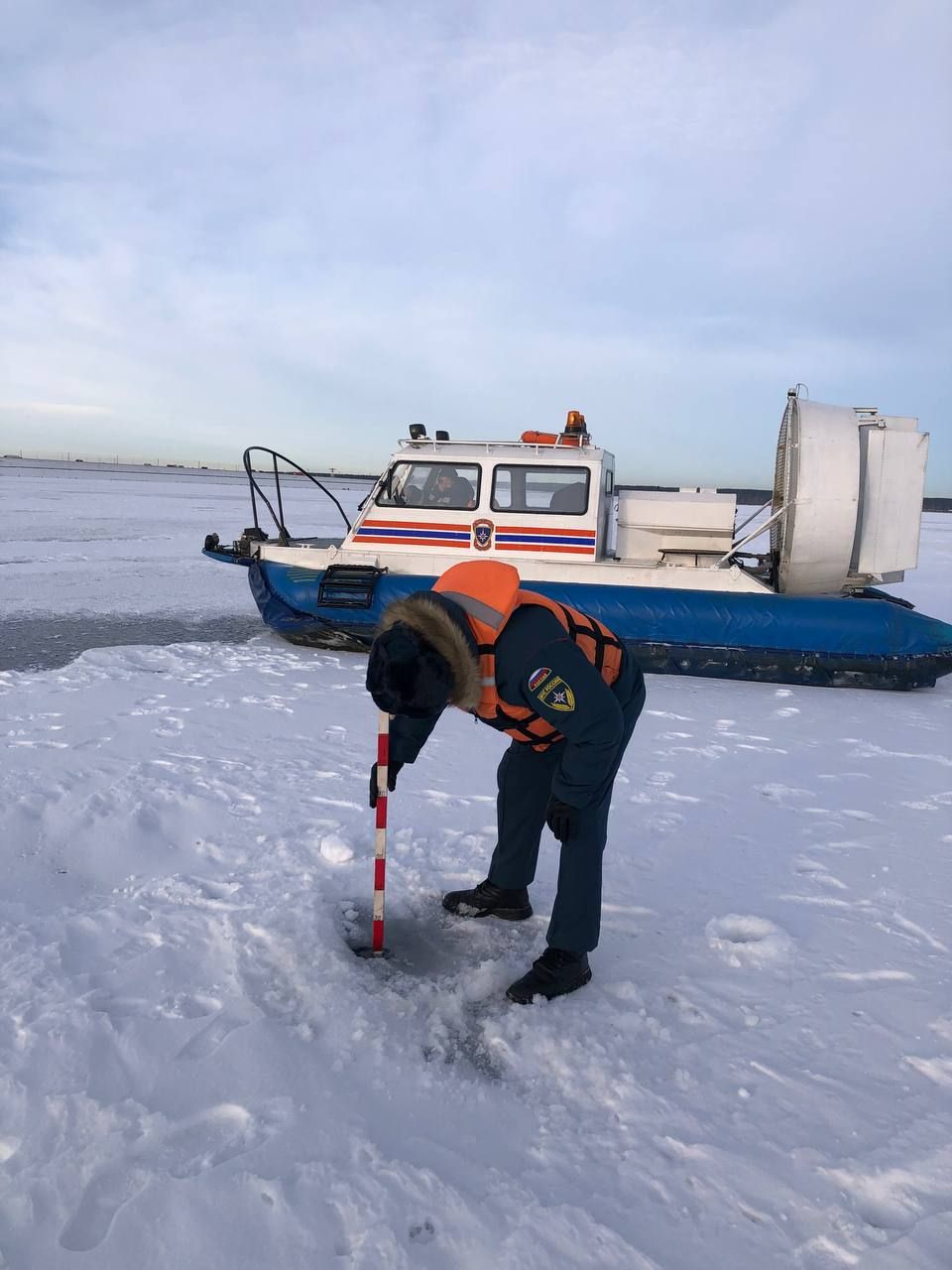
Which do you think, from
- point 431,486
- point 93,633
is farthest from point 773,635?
point 93,633

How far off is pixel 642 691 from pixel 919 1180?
4.45ft

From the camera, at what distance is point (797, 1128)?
1.91 metres

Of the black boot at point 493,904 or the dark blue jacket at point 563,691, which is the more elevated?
the dark blue jacket at point 563,691

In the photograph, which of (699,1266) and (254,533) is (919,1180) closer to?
(699,1266)

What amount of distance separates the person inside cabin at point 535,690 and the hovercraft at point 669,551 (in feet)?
13.2

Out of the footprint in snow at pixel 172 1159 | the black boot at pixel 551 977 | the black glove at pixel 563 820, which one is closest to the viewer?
the footprint in snow at pixel 172 1159

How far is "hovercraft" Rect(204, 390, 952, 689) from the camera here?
615 centimetres

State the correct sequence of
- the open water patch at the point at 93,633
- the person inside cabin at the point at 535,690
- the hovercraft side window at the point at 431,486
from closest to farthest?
1. the person inside cabin at the point at 535,690
2. the open water patch at the point at 93,633
3. the hovercraft side window at the point at 431,486

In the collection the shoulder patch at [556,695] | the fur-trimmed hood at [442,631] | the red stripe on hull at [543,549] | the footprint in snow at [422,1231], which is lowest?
the footprint in snow at [422,1231]

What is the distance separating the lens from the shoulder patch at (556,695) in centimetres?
206

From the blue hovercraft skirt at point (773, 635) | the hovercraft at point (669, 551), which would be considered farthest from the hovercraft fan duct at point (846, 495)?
the blue hovercraft skirt at point (773, 635)

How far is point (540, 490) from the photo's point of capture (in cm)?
676

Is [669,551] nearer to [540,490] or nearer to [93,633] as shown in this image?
[540,490]

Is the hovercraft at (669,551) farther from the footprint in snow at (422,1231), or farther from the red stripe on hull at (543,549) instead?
the footprint in snow at (422,1231)
